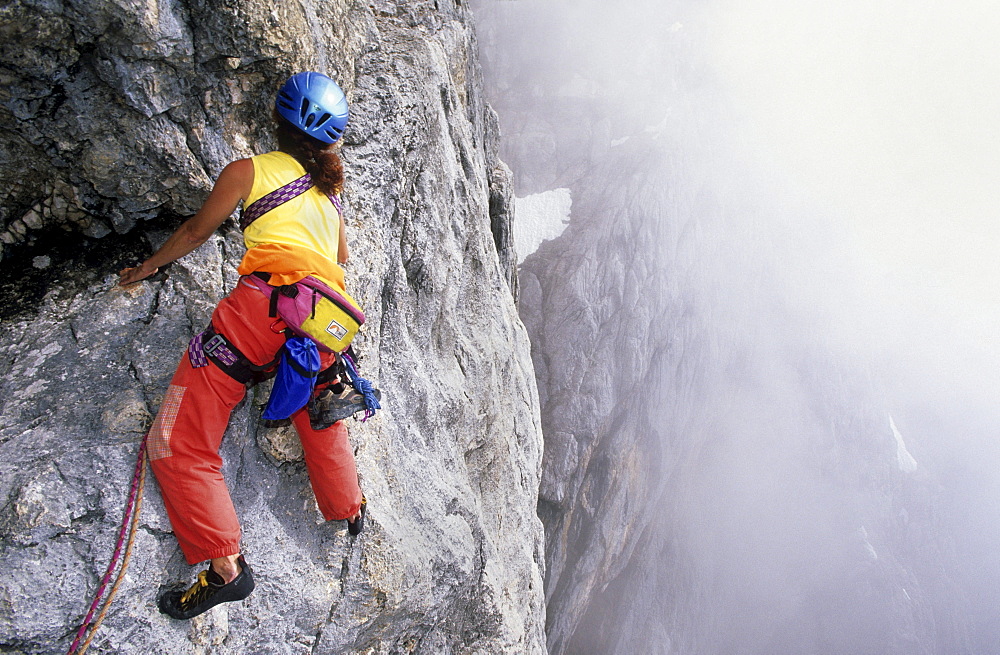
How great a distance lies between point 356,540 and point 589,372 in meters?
23.5

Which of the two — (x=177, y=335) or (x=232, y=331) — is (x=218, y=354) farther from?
(x=177, y=335)

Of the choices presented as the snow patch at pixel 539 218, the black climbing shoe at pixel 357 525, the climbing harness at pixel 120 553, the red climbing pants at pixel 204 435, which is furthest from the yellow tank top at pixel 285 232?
the snow patch at pixel 539 218

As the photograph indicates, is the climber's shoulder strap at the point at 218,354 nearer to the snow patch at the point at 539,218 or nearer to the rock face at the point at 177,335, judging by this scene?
the rock face at the point at 177,335

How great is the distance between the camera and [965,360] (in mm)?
55969

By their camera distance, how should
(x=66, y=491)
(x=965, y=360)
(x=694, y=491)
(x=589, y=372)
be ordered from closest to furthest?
(x=66, y=491) → (x=589, y=372) → (x=694, y=491) → (x=965, y=360)

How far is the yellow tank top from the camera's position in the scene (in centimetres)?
322

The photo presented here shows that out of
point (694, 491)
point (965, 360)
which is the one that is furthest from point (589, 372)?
point (965, 360)

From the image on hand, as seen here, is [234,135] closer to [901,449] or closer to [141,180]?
[141,180]

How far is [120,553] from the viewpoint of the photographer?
3.11m

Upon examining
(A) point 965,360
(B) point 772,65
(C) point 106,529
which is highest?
(C) point 106,529

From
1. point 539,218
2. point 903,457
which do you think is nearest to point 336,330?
point 539,218

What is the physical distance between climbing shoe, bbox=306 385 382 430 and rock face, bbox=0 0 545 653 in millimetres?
662

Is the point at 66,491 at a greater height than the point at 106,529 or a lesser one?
greater

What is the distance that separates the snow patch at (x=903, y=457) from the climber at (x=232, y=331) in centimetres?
5502
